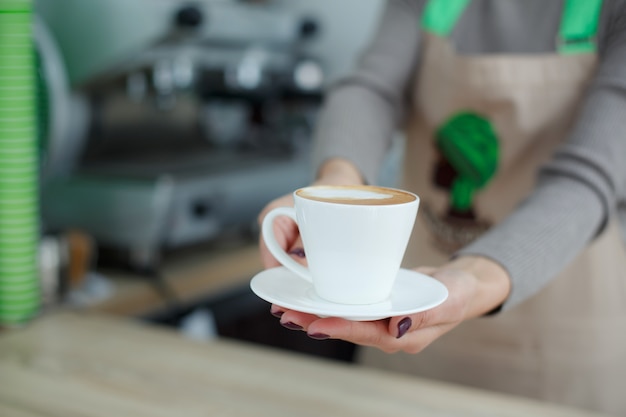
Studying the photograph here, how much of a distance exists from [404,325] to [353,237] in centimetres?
7

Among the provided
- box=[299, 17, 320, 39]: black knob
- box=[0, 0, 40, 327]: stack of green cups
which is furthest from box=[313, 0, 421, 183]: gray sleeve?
box=[299, 17, 320, 39]: black knob

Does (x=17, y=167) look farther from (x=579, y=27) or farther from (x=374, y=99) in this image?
(x=579, y=27)

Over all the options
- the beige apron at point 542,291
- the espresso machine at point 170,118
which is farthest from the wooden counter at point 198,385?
the espresso machine at point 170,118

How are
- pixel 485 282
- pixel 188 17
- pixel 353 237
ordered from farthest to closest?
pixel 188 17, pixel 485 282, pixel 353 237

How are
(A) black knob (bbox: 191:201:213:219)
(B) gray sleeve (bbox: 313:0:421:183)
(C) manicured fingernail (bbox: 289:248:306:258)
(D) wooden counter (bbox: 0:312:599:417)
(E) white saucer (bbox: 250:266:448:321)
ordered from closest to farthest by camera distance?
(E) white saucer (bbox: 250:266:448:321) → (C) manicured fingernail (bbox: 289:248:306:258) → (D) wooden counter (bbox: 0:312:599:417) → (B) gray sleeve (bbox: 313:0:421:183) → (A) black knob (bbox: 191:201:213:219)

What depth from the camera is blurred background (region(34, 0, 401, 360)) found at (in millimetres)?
1247

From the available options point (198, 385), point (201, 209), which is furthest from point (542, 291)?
point (201, 209)

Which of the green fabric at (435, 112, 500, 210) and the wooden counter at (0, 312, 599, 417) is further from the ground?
the green fabric at (435, 112, 500, 210)

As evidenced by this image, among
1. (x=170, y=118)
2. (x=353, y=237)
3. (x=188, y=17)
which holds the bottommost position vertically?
(x=170, y=118)

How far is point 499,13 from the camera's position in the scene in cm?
94

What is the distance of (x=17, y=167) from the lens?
98 cm

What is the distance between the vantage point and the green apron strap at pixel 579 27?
0.84 m

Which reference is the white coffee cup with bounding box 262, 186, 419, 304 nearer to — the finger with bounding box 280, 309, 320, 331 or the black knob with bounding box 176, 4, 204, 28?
the finger with bounding box 280, 309, 320, 331

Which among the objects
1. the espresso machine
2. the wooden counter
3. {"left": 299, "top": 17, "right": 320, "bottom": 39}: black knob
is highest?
{"left": 299, "top": 17, "right": 320, "bottom": 39}: black knob
